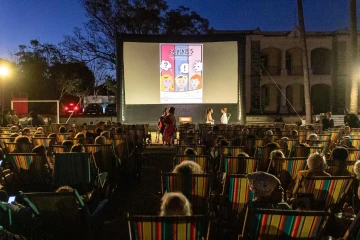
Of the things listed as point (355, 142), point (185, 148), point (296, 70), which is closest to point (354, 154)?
point (355, 142)

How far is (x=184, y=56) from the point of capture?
1609cm

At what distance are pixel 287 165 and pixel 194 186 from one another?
4.92 feet

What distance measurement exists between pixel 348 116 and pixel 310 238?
989 centimetres

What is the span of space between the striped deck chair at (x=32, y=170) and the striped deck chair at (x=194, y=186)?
2.01m

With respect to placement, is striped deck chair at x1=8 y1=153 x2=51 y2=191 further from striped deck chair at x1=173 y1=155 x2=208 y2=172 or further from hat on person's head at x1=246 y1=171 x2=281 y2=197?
hat on person's head at x1=246 y1=171 x2=281 y2=197

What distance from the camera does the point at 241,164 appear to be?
176 inches

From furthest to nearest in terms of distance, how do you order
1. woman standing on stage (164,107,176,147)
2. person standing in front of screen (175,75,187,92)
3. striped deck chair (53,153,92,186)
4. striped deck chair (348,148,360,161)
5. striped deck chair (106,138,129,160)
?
person standing in front of screen (175,75,187,92) → woman standing on stage (164,107,176,147) → striped deck chair (106,138,129,160) → striped deck chair (348,148,360,161) → striped deck chair (53,153,92,186)

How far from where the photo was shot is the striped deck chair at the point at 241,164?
4426mm

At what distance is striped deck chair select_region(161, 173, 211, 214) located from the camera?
3.44m

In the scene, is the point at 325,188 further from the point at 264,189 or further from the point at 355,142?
the point at 355,142

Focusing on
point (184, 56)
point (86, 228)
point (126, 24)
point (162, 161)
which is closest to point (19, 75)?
point (126, 24)

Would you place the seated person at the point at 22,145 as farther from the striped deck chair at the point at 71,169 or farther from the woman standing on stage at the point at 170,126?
the woman standing on stage at the point at 170,126

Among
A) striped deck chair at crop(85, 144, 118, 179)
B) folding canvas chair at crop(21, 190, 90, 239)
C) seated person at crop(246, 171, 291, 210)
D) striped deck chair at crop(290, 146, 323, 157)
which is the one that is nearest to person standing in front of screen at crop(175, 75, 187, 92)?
striped deck chair at crop(85, 144, 118, 179)

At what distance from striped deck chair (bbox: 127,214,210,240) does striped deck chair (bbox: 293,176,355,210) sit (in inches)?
61.4
